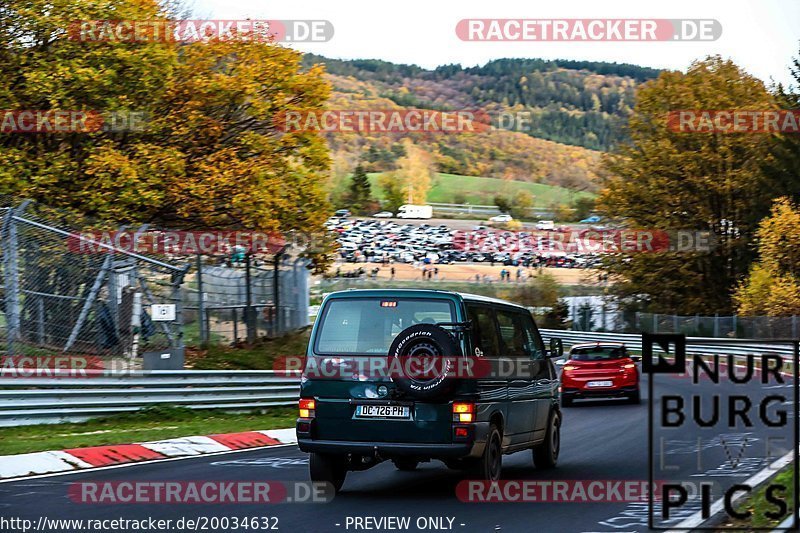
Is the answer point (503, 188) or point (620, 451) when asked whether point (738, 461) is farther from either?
point (503, 188)

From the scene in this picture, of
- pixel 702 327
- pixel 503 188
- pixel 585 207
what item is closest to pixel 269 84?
pixel 702 327

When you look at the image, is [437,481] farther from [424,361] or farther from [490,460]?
[424,361]

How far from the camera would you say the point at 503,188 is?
400ft

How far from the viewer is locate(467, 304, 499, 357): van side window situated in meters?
11.3

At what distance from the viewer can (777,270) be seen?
51500mm

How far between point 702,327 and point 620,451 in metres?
36.6

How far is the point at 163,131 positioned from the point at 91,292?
8.95 meters

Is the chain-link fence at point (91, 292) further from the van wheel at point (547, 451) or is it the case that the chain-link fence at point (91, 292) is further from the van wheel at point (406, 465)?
the van wheel at point (547, 451)

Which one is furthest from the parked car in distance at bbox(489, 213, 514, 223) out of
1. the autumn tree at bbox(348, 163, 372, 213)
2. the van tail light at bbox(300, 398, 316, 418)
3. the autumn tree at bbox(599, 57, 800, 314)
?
the van tail light at bbox(300, 398, 316, 418)

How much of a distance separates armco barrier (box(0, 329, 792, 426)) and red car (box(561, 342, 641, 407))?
15.2 ft

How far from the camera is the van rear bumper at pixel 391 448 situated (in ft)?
35.7

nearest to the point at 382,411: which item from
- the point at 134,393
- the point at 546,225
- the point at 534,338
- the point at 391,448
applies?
the point at 391,448

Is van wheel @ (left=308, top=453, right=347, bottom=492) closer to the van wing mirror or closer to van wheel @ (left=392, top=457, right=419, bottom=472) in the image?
van wheel @ (left=392, top=457, right=419, bottom=472)

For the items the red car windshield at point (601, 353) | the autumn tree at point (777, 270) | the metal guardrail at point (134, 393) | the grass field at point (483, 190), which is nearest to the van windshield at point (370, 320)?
the metal guardrail at point (134, 393)
